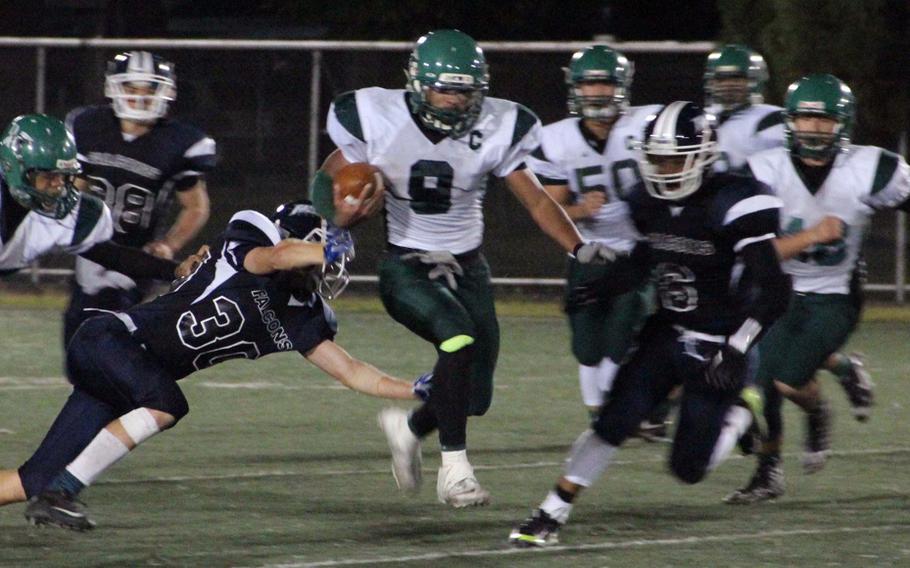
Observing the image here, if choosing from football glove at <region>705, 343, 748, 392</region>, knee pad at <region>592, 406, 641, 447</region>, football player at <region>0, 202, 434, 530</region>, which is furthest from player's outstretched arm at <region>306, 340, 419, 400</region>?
football glove at <region>705, 343, 748, 392</region>

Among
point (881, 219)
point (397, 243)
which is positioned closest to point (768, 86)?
point (881, 219)

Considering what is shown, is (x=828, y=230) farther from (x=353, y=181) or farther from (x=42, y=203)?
(x=42, y=203)

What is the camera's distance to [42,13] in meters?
24.7

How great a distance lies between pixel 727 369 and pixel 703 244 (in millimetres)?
405

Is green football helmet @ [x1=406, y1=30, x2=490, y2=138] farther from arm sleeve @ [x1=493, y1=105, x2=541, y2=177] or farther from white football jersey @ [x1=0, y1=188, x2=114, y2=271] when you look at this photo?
white football jersey @ [x1=0, y1=188, x2=114, y2=271]

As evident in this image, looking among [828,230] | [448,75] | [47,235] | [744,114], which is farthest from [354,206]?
[744,114]

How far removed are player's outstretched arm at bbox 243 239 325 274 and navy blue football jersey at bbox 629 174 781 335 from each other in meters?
1.01

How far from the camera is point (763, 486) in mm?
5957

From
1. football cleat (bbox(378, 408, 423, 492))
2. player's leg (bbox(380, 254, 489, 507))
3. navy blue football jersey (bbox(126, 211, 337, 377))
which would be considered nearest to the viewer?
navy blue football jersey (bbox(126, 211, 337, 377))

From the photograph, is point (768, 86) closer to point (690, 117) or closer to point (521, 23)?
point (690, 117)

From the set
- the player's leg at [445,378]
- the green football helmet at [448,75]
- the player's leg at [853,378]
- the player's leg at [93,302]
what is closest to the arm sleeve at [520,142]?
the green football helmet at [448,75]

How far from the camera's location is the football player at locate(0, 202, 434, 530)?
17.2 ft

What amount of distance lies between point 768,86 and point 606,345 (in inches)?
220

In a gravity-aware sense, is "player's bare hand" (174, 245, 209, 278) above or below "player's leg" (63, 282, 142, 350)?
above
